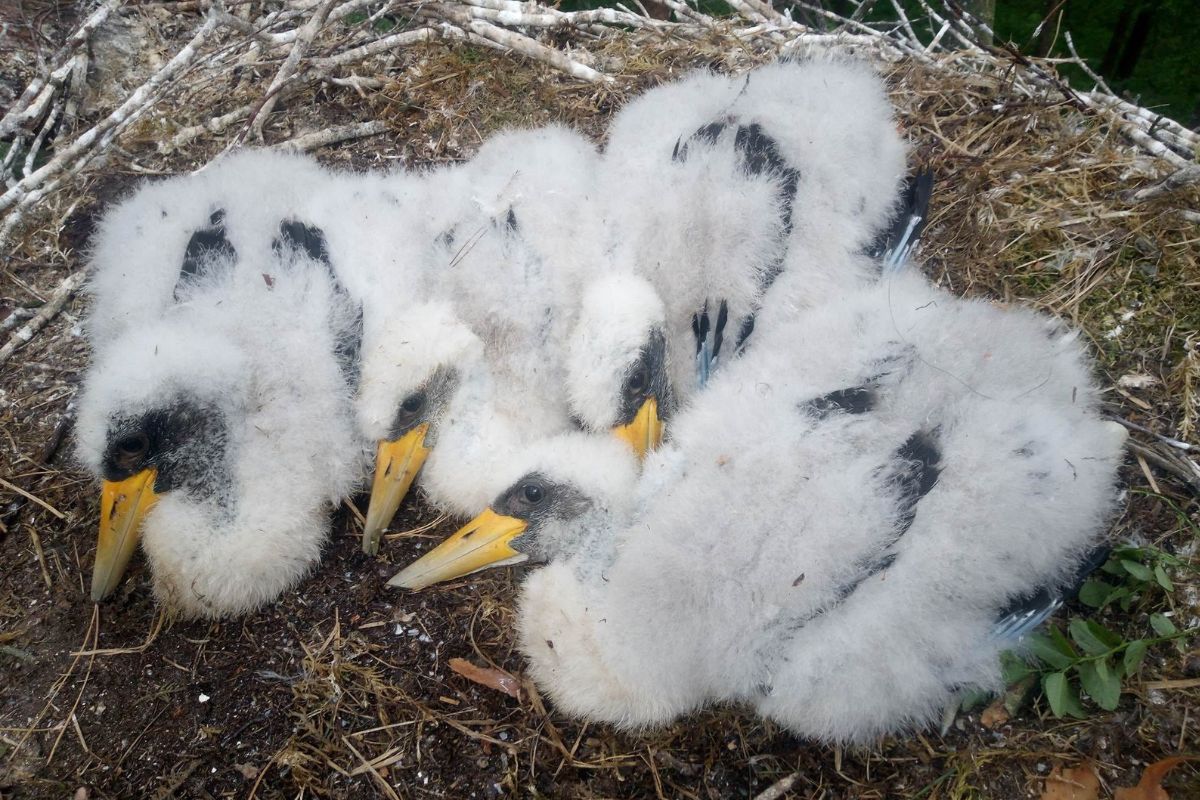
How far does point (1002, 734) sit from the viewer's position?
5.96 feet

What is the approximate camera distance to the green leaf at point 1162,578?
1783mm

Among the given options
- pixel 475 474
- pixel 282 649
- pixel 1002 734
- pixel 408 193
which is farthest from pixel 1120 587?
pixel 408 193

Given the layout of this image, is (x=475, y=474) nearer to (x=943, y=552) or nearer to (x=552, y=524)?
(x=552, y=524)

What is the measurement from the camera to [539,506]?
2.10 meters

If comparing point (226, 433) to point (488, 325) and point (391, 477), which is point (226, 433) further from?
point (488, 325)

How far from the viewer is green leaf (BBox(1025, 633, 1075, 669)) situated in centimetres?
176

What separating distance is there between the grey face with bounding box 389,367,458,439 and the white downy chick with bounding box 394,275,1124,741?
1.95ft

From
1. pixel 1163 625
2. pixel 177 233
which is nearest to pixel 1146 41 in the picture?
pixel 1163 625

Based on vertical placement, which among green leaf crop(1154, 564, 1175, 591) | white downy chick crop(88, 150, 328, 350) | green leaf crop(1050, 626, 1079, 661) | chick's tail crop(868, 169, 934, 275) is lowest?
green leaf crop(1050, 626, 1079, 661)

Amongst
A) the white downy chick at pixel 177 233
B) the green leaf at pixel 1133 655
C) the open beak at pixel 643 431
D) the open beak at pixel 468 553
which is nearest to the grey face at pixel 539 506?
the open beak at pixel 468 553

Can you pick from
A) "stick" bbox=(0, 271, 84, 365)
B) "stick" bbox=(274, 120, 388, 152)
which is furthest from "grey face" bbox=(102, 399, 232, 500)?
"stick" bbox=(274, 120, 388, 152)

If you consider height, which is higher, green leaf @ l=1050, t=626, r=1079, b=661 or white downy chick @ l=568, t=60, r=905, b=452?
white downy chick @ l=568, t=60, r=905, b=452

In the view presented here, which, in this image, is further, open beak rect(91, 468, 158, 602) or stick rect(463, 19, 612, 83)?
stick rect(463, 19, 612, 83)

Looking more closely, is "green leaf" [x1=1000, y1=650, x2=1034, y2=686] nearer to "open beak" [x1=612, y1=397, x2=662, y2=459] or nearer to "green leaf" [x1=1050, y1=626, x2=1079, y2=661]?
"green leaf" [x1=1050, y1=626, x2=1079, y2=661]
